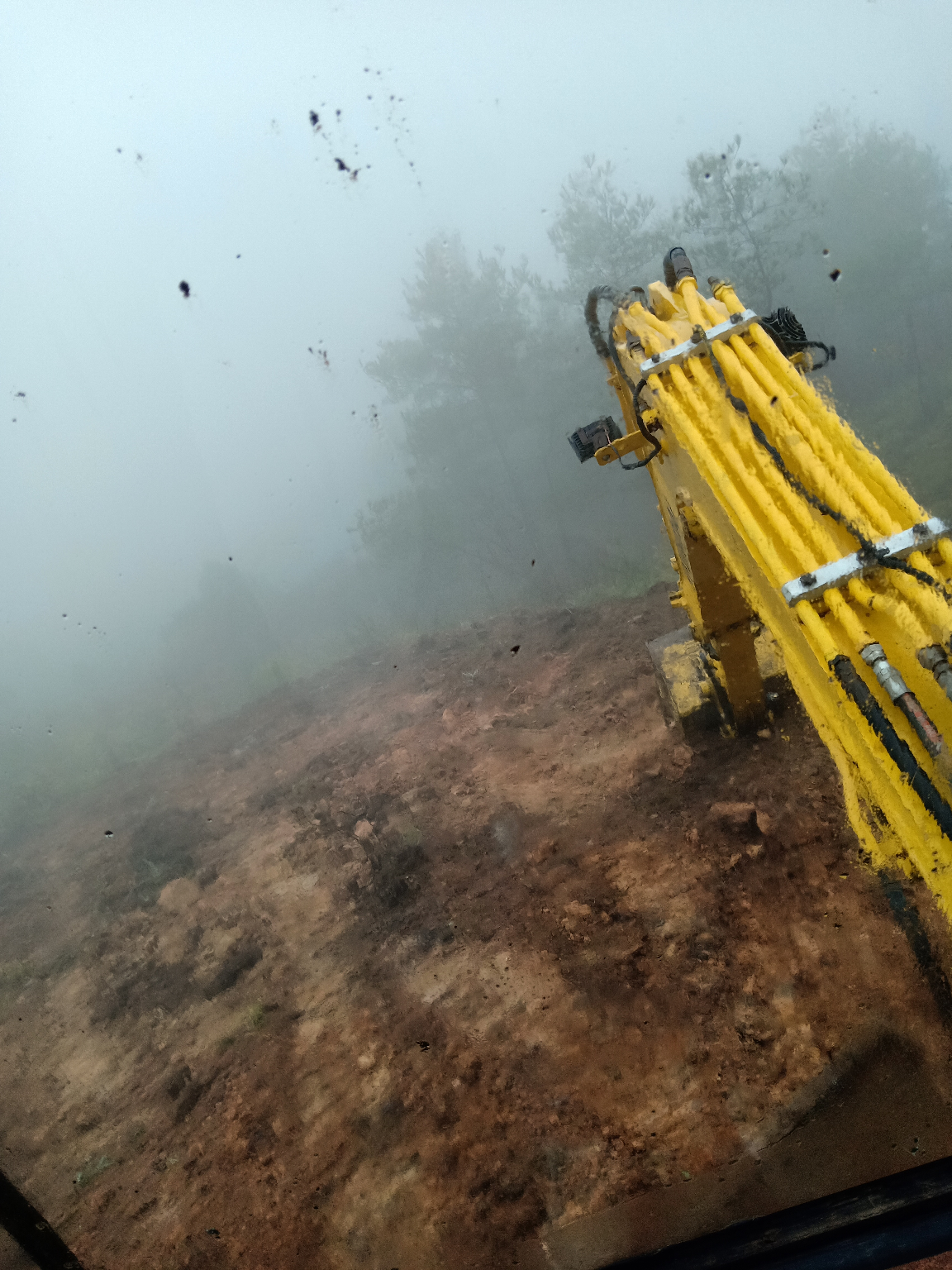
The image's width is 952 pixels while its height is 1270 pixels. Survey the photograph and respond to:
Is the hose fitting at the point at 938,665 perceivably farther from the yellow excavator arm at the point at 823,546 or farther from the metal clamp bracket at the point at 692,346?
the metal clamp bracket at the point at 692,346

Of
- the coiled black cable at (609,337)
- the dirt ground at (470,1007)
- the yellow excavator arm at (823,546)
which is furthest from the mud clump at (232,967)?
the yellow excavator arm at (823,546)

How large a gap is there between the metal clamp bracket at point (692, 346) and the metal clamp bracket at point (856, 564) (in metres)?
1.47

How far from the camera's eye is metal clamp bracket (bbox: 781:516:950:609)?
220 centimetres

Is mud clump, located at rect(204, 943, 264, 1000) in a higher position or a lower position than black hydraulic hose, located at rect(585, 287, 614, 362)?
lower

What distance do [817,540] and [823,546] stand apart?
36 millimetres

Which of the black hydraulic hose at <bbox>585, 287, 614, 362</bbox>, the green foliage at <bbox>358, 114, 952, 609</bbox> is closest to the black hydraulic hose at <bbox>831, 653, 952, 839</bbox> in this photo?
the black hydraulic hose at <bbox>585, 287, 614, 362</bbox>

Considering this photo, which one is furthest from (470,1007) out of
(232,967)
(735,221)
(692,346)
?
(735,221)

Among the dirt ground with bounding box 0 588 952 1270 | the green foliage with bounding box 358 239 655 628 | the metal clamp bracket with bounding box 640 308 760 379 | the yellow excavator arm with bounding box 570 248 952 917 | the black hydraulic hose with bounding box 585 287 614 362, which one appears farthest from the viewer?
the green foliage with bounding box 358 239 655 628

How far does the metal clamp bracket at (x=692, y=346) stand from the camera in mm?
3184

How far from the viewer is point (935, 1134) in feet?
11.6

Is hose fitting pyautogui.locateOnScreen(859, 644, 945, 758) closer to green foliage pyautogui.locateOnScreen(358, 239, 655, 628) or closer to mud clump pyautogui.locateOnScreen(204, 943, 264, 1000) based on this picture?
mud clump pyautogui.locateOnScreen(204, 943, 264, 1000)

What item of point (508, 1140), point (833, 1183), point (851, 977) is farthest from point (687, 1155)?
point (851, 977)

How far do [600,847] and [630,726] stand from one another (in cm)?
257

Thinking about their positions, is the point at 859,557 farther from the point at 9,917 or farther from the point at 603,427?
the point at 9,917
